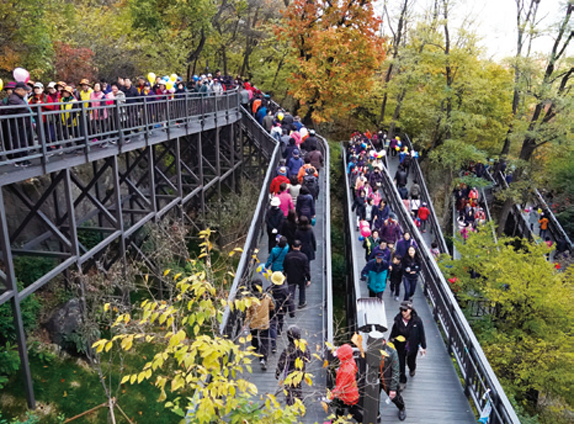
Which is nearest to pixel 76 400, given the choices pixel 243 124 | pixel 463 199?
pixel 243 124

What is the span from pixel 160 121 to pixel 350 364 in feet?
32.9

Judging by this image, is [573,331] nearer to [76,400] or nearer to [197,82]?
[76,400]

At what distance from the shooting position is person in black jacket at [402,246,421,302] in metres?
9.78

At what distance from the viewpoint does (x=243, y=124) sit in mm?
21938

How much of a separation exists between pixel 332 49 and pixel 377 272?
17.7m

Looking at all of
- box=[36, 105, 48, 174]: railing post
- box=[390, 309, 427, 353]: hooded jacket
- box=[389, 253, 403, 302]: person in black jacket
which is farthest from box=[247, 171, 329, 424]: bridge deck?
box=[36, 105, 48, 174]: railing post

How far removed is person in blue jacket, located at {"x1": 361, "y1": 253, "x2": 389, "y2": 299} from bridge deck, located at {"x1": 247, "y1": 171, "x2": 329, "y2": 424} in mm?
987

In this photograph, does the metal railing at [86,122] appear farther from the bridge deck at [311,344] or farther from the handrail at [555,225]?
the handrail at [555,225]

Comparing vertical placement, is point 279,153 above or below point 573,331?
above

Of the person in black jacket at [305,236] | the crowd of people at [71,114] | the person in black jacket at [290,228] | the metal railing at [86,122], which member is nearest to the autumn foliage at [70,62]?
the crowd of people at [71,114]

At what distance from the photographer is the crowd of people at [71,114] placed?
8430mm

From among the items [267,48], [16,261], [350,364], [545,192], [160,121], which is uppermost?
[267,48]

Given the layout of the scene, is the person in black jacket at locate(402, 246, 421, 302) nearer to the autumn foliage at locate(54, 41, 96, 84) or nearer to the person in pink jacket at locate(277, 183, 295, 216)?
the person in pink jacket at locate(277, 183, 295, 216)

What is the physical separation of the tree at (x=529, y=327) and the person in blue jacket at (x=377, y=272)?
187 inches
